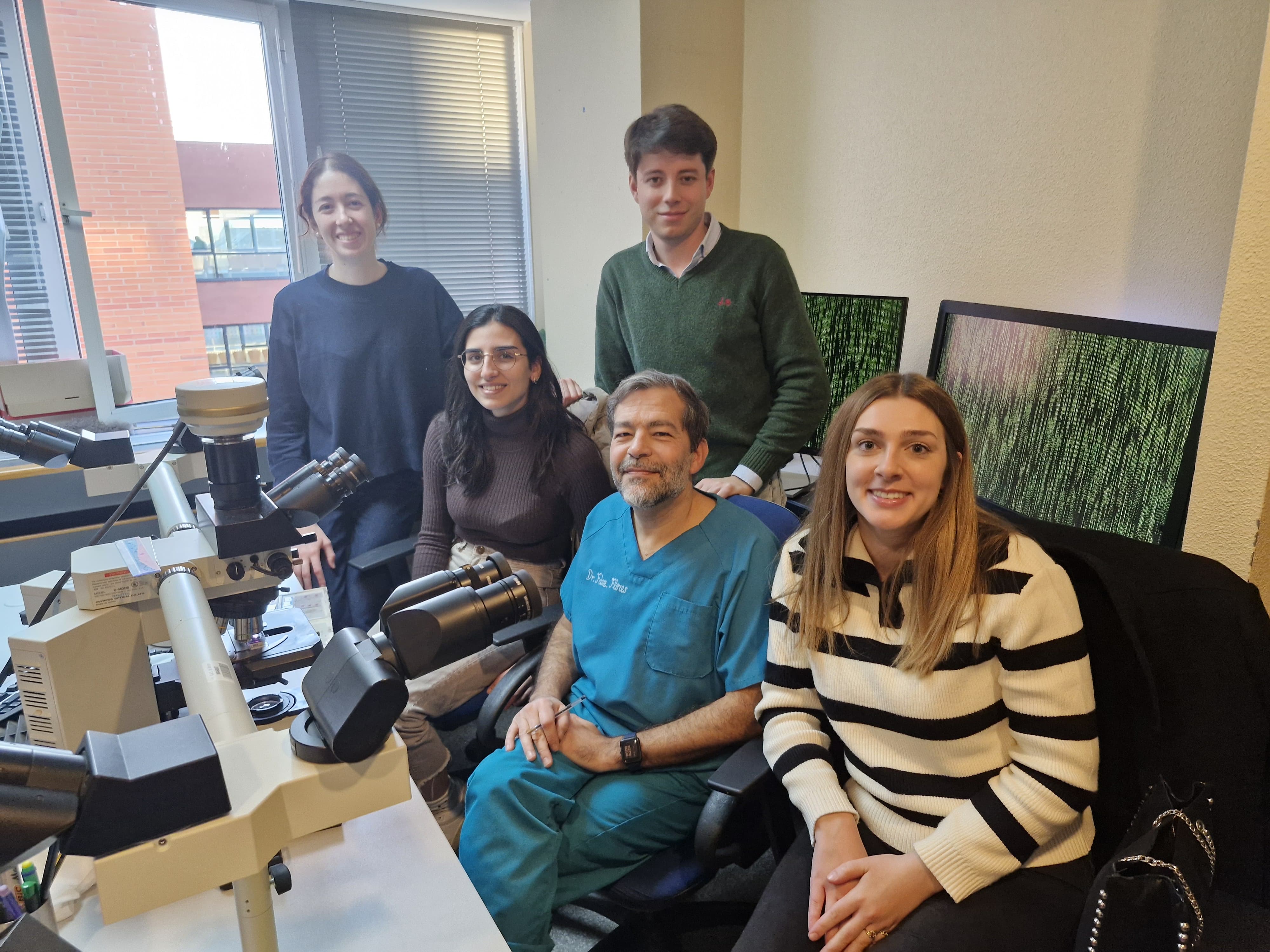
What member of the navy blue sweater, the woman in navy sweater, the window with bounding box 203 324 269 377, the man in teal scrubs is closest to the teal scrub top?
the man in teal scrubs

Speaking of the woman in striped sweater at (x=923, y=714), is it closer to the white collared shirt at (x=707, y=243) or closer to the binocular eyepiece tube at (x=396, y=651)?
the binocular eyepiece tube at (x=396, y=651)

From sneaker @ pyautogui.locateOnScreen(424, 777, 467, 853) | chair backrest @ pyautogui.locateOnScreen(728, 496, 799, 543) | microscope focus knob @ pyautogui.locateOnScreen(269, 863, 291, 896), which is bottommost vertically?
sneaker @ pyautogui.locateOnScreen(424, 777, 467, 853)

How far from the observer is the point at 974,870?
1189mm

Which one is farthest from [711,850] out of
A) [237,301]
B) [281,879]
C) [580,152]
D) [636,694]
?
[237,301]

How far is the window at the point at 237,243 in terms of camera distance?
3.35 meters

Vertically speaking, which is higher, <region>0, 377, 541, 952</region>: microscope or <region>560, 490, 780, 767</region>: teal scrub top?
<region>0, 377, 541, 952</region>: microscope

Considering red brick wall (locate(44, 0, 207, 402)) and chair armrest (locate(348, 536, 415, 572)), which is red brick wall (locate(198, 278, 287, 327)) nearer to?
red brick wall (locate(44, 0, 207, 402))

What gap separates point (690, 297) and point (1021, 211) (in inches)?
37.6

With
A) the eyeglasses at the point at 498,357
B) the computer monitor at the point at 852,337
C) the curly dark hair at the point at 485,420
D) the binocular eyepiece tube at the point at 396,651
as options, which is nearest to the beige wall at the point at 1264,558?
the computer monitor at the point at 852,337

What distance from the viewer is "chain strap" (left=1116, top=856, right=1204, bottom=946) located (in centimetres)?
98

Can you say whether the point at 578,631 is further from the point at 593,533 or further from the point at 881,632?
the point at 881,632

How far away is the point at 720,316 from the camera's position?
201 centimetres

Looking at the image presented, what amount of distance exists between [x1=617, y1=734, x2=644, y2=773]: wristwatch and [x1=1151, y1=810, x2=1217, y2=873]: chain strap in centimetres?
80

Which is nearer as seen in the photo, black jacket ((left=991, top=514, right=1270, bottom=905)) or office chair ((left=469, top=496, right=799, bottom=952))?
black jacket ((left=991, top=514, right=1270, bottom=905))
